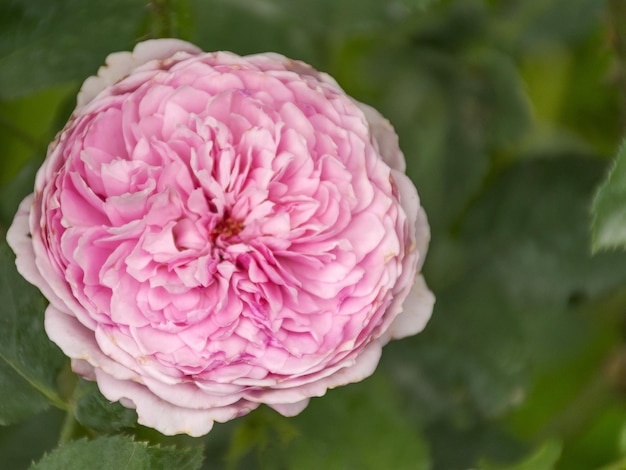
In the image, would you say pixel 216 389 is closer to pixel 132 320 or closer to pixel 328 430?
pixel 132 320

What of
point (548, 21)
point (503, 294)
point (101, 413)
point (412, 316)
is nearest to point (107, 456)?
point (101, 413)

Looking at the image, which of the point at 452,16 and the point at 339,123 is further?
the point at 452,16

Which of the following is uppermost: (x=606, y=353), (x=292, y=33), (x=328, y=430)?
(x=292, y=33)

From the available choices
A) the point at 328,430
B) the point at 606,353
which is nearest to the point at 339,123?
the point at 328,430

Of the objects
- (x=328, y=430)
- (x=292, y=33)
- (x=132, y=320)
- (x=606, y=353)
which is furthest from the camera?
(x=606, y=353)

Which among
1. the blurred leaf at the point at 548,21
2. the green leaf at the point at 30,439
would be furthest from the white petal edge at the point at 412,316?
the blurred leaf at the point at 548,21
